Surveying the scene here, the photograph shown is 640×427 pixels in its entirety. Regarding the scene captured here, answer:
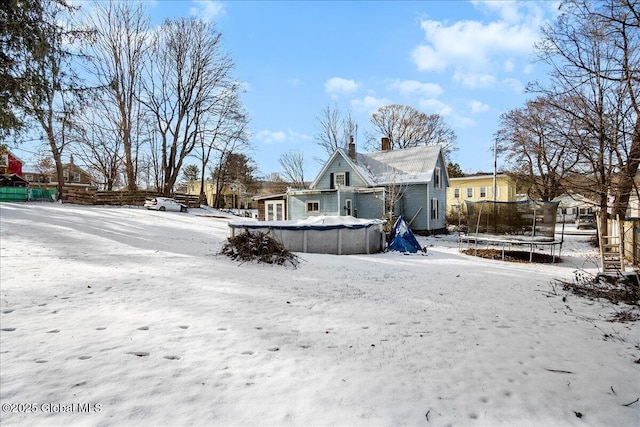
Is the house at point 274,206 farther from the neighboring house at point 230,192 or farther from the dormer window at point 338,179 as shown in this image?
the neighboring house at point 230,192

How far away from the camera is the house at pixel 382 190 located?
2373 cm

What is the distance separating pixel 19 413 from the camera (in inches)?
97.5

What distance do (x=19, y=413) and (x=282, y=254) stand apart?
22.2 feet

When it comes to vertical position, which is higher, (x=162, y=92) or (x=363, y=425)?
(x=162, y=92)

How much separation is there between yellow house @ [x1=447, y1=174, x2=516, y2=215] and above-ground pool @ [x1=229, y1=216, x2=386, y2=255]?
93.9ft

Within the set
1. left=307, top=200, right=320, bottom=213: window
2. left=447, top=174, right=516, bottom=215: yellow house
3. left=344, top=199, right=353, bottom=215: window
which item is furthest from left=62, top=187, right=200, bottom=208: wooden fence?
left=447, top=174, right=516, bottom=215: yellow house

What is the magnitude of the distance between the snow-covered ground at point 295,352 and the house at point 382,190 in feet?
53.9

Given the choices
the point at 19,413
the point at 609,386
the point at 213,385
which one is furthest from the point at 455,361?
the point at 19,413

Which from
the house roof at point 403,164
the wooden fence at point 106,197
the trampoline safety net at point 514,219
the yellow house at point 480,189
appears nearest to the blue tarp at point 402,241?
the trampoline safety net at point 514,219

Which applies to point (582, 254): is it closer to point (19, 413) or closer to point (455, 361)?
point (455, 361)

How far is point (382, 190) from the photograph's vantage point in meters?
22.7

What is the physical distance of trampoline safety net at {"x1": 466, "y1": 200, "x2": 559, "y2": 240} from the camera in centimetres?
1434

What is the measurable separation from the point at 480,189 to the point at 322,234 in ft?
111

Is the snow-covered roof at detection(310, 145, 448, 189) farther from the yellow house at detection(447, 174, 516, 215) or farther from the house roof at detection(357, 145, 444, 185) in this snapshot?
the yellow house at detection(447, 174, 516, 215)
